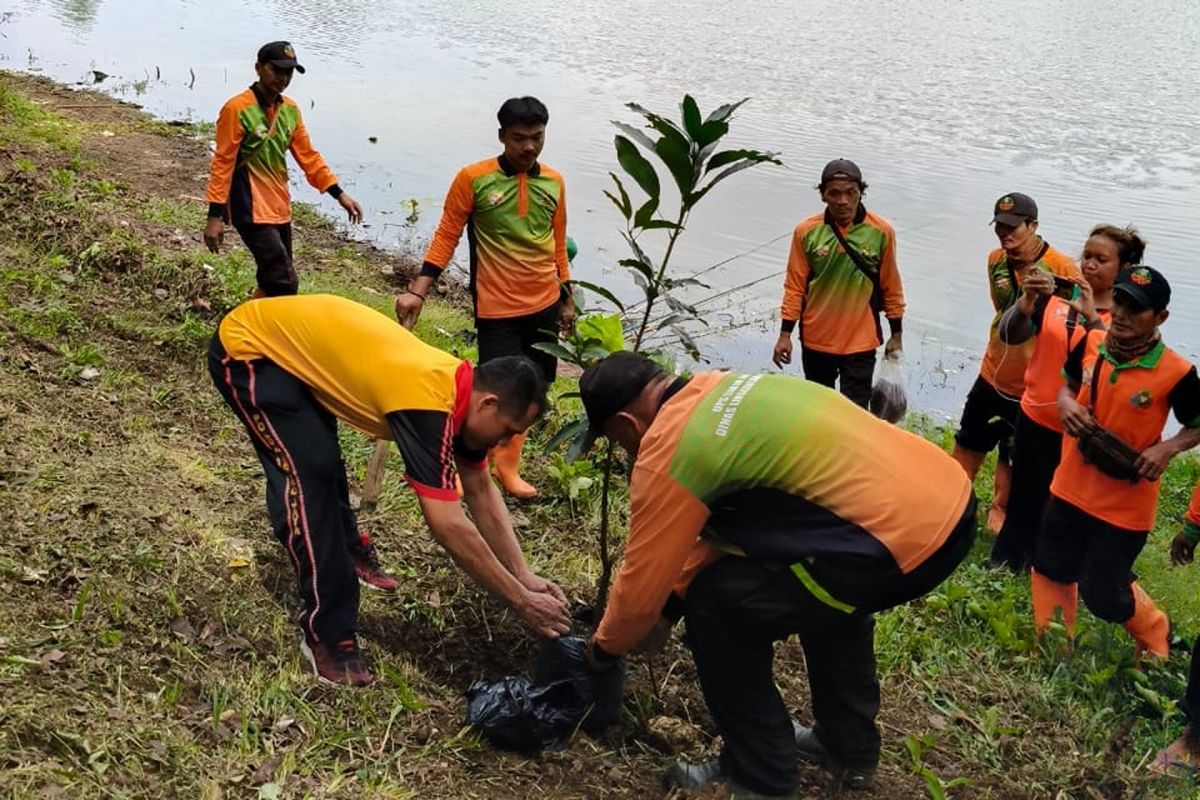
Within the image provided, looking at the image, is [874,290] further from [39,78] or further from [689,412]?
[39,78]

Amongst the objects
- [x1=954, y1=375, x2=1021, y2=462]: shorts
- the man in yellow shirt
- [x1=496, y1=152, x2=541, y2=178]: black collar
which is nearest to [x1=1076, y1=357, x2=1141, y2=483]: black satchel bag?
[x1=954, y1=375, x2=1021, y2=462]: shorts

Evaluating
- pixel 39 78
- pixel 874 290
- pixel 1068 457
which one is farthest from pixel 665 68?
pixel 1068 457

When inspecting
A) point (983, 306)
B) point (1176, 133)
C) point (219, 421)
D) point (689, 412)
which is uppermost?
point (1176, 133)

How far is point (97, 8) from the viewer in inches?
1037

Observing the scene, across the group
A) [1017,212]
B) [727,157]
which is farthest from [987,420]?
[727,157]

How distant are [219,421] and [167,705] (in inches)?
98.5

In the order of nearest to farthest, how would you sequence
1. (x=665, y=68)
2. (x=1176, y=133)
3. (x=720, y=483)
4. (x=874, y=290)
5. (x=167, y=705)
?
1. (x=720, y=483)
2. (x=167, y=705)
3. (x=874, y=290)
4. (x=1176, y=133)
5. (x=665, y=68)

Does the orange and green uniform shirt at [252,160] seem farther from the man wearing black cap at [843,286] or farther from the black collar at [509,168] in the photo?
the man wearing black cap at [843,286]

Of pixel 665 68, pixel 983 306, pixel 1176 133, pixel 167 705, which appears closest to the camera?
pixel 167 705

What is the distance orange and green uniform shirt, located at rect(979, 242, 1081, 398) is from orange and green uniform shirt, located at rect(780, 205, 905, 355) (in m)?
0.55

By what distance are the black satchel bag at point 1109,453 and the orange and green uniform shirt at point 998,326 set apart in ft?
3.40

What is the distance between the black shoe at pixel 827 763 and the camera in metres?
3.46

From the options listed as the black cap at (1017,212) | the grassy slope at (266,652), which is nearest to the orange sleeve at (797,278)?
the black cap at (1017,212)

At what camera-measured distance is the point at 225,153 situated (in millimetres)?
6074
